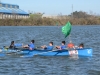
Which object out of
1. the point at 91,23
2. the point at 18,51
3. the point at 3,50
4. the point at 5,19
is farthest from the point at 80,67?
the point at 91,23

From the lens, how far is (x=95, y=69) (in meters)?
20.8

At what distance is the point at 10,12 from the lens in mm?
143125

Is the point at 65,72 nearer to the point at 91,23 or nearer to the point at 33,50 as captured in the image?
the point at 33,50

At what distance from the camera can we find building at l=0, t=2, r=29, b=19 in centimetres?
13507

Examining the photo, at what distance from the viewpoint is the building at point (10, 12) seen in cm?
13507

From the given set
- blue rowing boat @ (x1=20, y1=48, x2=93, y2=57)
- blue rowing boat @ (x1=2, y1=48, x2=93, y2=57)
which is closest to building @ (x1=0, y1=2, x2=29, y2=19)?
blue rowing boat @ (x1=2, y1=48, x2=93, y2=57)

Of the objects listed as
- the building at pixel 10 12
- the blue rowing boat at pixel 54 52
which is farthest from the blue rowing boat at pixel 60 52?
the building at pixel 10 12

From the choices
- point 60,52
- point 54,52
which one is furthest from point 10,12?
point 60,52

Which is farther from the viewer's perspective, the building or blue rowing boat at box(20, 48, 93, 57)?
the building

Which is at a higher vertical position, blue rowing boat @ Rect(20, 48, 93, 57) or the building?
the building

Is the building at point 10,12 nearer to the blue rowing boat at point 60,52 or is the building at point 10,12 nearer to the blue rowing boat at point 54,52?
the blue rowing boat at point 54,52

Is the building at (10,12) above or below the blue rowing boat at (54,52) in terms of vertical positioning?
above

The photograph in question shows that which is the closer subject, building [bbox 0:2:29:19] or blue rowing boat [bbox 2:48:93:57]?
blue rowing boat [bbox 2:48:93:57]

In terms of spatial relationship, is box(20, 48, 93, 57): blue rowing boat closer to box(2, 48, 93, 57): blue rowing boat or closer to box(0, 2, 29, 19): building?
box(2, 48, 93, 57): blue rowing boat
